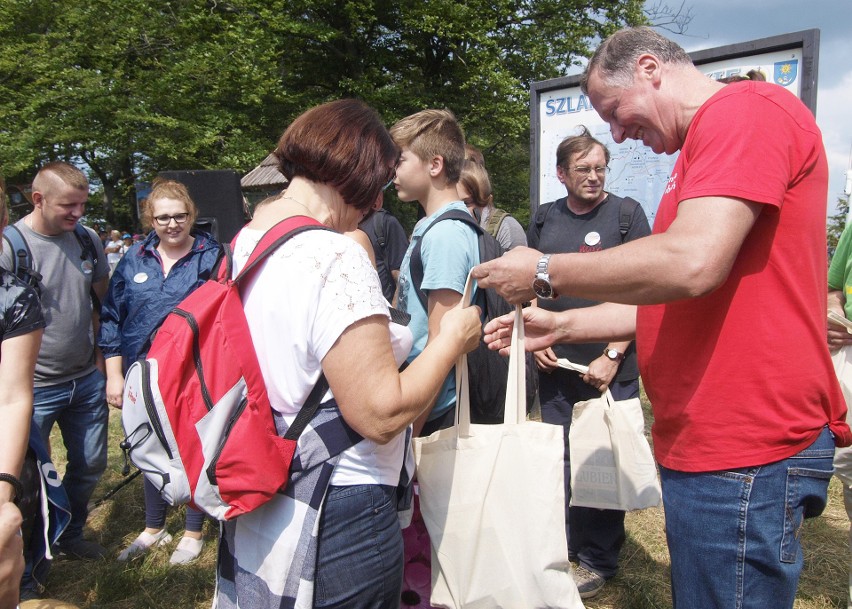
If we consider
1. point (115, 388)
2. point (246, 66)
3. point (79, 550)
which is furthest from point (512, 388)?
point (246, 66)

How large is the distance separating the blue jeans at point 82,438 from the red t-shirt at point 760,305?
338 cm

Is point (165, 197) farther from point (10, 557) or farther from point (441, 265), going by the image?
point (10, 557)

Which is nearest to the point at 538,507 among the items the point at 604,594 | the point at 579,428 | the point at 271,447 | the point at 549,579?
the point at 549,579

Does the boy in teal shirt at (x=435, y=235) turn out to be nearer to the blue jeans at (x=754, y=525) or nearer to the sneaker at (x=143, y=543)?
the blue jeans at (x=754, y=525)

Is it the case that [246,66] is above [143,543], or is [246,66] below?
above

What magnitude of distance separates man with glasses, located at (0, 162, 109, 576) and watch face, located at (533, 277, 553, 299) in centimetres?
288

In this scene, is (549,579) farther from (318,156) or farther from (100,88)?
(100,88)

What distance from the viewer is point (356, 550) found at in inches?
57.0

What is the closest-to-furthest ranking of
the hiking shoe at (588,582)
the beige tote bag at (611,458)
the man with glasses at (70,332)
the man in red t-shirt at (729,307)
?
the man in red t-shirt at (729,307) < the beige tote bag at (611,458) < the hiking shoe at (588,582) < the man with glasses at (70,332)

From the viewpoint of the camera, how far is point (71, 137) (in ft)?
46.3

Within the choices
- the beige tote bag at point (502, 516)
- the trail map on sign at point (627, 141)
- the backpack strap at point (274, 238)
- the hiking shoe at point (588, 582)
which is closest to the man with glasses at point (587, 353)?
the hiking shoe at point (588, 582)

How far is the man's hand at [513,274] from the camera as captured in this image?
5.09 feet

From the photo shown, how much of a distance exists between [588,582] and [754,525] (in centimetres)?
184

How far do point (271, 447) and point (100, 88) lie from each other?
598 inches
